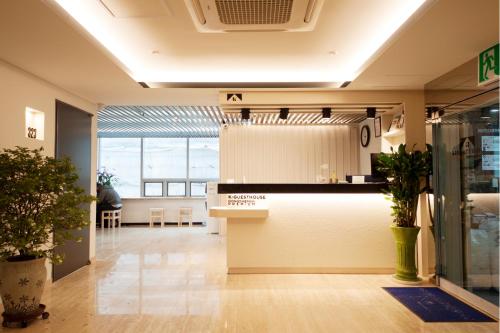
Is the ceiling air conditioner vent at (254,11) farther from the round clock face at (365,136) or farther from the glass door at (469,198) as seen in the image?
the round clock face at (365,136)

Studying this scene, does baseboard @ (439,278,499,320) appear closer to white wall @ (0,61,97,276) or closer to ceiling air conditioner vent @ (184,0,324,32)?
ceiling air conditioner vent @ (184,0,324,32)

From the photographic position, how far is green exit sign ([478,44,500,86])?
12.3 ft

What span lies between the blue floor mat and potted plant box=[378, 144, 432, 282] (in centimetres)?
39

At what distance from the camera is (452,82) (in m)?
4.65

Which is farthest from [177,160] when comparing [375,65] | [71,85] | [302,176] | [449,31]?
[449,31]

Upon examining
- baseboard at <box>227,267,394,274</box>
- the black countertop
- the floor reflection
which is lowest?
the floor reflection

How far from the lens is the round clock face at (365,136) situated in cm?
854

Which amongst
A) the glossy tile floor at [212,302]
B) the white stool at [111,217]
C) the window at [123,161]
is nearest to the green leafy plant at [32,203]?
the glossy tile floor at [212,302]

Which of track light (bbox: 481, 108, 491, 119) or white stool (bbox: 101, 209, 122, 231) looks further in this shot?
white stool (bbox: 101, 209, 122, 231)

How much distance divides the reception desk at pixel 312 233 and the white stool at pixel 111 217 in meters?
6.27

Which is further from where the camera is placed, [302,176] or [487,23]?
[302,176]

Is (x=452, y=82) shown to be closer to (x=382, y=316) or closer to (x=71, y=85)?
(x=382, y=316)

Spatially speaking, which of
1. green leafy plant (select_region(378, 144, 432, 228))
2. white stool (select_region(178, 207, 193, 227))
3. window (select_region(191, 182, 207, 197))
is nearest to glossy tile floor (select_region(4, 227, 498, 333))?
green leafy plant (select_region(378, 144, 432, 228))

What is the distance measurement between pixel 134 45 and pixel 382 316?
428 cm
